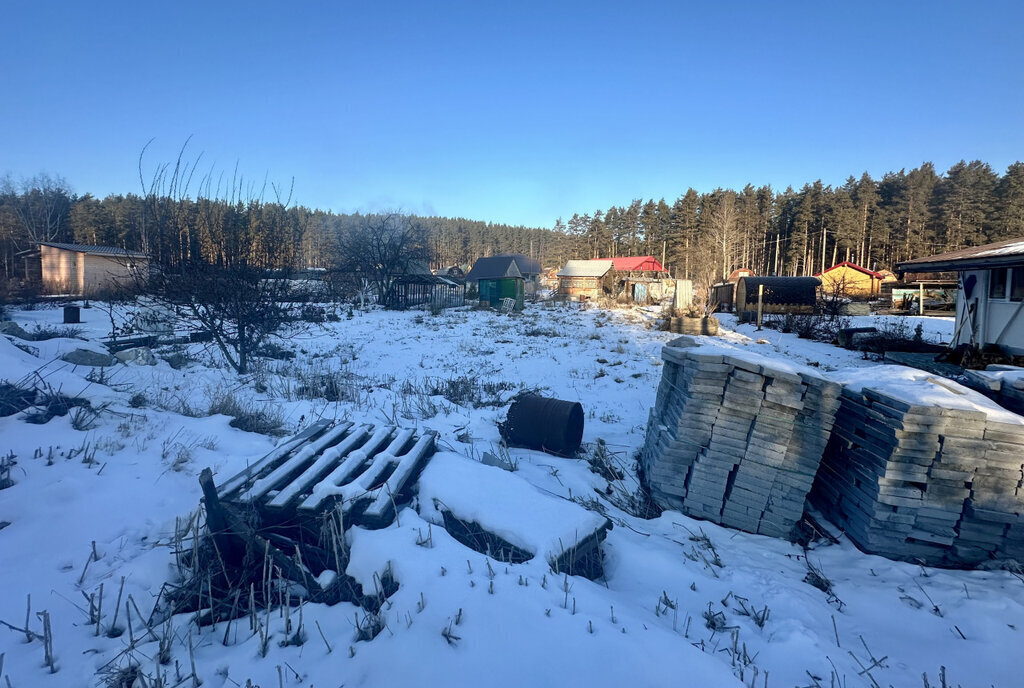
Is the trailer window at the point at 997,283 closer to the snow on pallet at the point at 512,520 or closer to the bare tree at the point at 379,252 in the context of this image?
the snow on pallet at the point at 512,520

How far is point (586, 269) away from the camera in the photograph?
45.8 metres

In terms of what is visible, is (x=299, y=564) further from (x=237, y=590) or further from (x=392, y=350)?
(x=392, y=350)

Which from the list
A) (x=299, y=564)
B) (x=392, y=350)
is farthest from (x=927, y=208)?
(x=299, y=564)

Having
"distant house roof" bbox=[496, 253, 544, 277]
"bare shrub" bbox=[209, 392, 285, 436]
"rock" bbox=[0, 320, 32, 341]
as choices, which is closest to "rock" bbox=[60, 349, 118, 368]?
"bare shrub" bbox=[209, 392, 285, 436]

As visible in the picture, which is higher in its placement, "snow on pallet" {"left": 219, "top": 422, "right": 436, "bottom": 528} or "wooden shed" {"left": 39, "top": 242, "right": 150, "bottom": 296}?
"wooden shed" {"left": 39, "top": 242, "right": 150, "bottom": 296}

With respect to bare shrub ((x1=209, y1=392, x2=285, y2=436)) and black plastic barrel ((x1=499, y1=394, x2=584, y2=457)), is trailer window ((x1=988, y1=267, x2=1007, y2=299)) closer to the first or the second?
black plastic barrel ((x1=499, y1=394, x2=584, y2=457))

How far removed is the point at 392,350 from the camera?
48.1 feet

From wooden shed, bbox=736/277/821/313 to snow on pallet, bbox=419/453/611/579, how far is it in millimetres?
26887

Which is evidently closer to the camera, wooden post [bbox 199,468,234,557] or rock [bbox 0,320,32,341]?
wooden post [bbox 199,468,234,557]

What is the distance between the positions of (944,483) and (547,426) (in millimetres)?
3686

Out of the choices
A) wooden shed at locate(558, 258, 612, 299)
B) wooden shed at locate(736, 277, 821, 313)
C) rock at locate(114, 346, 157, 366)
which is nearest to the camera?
rock at locate(114, 346, 157, 366)

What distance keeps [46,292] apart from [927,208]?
251 feet

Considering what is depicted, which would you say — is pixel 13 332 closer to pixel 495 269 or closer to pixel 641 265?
pixel 495 269

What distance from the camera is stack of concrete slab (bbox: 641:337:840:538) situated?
421 cm
